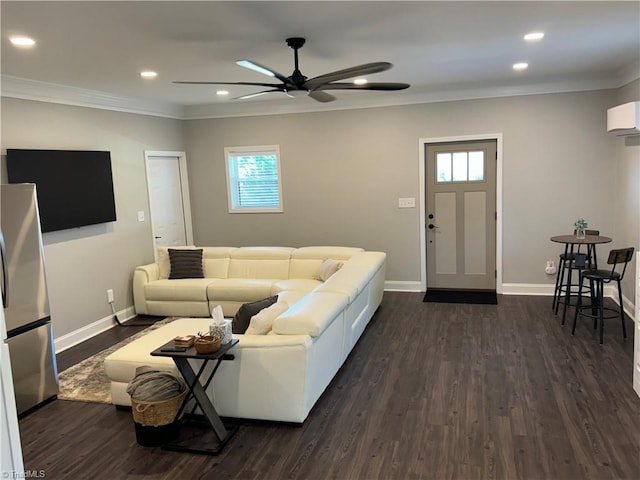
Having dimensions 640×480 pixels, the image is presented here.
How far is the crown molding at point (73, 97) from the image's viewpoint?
448 cm

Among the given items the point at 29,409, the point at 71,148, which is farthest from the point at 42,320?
the point at 71,148

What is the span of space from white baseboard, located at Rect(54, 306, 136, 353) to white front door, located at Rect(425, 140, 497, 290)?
401cm

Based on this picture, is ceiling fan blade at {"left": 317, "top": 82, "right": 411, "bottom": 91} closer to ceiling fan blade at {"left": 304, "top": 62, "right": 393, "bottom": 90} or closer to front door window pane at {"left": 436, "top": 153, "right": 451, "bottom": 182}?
ceiling fan blade at {"left": 304, "top": 62, "right": 393, "bottom": 90}

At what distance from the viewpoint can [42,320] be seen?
3.78m

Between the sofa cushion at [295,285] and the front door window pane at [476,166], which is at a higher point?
the front door window pane at [476,166]

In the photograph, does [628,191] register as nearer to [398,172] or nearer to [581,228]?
[581,228]

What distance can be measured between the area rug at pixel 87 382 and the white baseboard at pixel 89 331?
0.49 meters

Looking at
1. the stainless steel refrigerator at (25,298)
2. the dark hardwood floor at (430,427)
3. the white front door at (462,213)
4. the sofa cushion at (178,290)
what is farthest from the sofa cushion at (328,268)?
the stainless steel refrigerator at (25,298)

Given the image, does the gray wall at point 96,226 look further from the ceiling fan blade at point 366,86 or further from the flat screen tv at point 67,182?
the ceiling fan blade at point 366,86

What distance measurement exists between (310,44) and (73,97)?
2.89 meters

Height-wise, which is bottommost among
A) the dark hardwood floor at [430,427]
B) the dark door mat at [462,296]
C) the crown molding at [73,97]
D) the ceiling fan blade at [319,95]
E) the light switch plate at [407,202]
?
the dark hardwood floor at [430,427]

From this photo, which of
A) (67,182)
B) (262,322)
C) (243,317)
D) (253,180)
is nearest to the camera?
(262,322)

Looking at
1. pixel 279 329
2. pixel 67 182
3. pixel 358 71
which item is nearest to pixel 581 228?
pixel 358 71

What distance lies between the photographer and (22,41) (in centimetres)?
335
